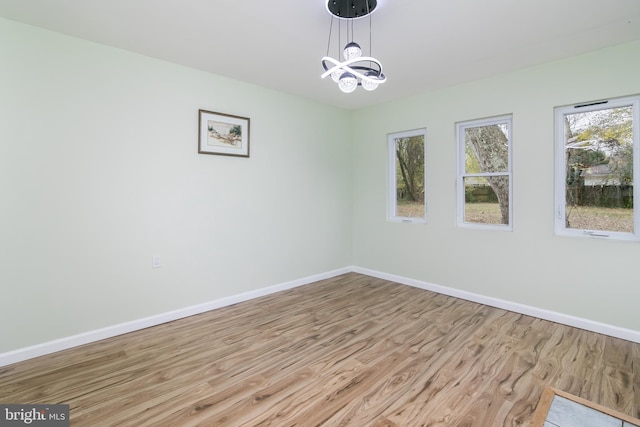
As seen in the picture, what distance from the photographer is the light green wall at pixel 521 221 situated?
273cm

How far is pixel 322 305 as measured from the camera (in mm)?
3510

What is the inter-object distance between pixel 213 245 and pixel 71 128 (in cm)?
163

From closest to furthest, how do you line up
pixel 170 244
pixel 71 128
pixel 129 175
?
pixel 71 128, pixel 129 175, pixel 170 244

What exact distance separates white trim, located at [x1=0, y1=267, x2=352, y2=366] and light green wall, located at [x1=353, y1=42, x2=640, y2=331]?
197cm

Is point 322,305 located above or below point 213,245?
below

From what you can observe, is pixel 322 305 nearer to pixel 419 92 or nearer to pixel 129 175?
pixel 129 175

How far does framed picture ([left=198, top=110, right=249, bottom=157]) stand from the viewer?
327cm

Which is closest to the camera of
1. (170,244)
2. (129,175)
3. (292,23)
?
(292,23)

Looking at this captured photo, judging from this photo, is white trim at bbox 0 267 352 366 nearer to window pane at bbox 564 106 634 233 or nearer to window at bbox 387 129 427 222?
window at bbox 387 129 427 222

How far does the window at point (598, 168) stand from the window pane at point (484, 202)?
52 centimetres

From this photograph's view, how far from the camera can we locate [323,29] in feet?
7.84

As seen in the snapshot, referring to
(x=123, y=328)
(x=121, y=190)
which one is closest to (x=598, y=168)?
(x=121, y=190)

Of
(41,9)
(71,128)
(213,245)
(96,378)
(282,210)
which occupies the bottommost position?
(96,378)

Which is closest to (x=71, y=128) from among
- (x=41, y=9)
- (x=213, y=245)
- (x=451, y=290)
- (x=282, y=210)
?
(x=41, y=9)
